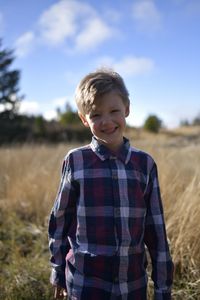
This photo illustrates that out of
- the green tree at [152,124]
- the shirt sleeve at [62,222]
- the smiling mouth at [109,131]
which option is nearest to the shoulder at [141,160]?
the smiling mouth at [109,131]

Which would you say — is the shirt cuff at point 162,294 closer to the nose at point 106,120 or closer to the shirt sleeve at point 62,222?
the shirt sleeve at point 62,222

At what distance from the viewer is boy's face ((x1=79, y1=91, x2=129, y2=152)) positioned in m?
1.61

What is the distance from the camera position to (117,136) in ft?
5.42

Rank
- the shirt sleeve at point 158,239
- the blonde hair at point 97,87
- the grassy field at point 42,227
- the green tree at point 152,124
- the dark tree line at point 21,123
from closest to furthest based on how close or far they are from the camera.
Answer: the blonde hair at point 97,87 → the shirt sleeve at point 158,239 → the grassy field at point 42,227 → the dark tree line at point 21,123 → the green tree at point 152,124

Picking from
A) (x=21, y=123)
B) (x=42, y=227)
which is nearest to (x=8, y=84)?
(x=21, y=123)

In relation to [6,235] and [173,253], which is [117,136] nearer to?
[173,253]

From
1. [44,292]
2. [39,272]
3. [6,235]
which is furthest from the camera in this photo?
[6,235]

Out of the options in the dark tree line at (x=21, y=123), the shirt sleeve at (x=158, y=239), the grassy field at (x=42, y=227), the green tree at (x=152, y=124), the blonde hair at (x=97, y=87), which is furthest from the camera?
the green tree at (x=152, y=124)

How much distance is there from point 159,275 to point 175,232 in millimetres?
1256

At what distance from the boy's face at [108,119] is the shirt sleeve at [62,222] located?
0.61 ft

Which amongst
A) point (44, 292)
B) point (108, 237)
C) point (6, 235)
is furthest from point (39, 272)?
point (108, 237)

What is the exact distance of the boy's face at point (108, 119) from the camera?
63.3 inches

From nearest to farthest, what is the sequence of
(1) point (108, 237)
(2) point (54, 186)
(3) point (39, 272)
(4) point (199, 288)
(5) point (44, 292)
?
(1) point (108, 237) → (4) point (199, 288) → (5) point (44, 292) → (3) point (39, 272) → (2) point (54, 186)

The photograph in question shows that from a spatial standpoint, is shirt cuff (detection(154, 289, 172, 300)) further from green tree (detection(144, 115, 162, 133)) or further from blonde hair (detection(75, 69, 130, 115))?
green tree (detection(144, 115, 162, 133))
